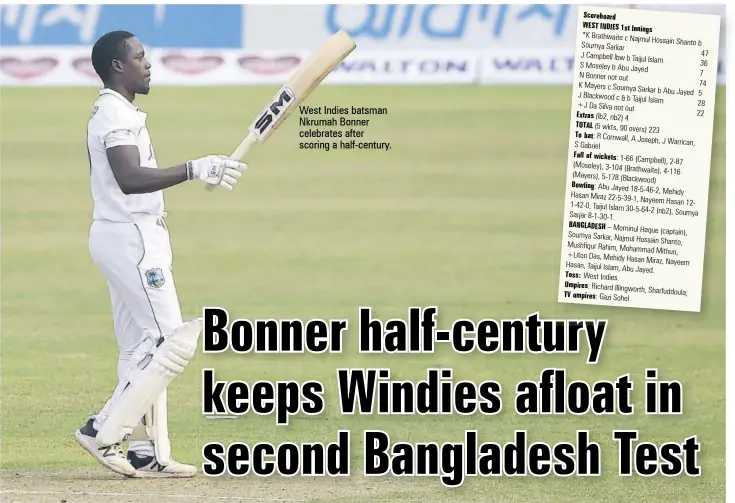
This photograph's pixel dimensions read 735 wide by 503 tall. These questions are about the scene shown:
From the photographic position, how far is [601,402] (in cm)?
682

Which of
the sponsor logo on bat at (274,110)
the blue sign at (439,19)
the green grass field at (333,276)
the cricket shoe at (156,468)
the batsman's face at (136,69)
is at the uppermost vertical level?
the blue sign at (439,19)

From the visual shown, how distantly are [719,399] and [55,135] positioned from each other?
4.64 metres

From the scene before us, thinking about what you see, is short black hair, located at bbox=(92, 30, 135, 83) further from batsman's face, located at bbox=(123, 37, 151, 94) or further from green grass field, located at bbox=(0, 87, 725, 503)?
green grass field, located at bbox=(0, 87, 725, 503)

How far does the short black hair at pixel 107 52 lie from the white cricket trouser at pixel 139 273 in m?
0.73

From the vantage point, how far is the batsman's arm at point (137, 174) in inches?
254

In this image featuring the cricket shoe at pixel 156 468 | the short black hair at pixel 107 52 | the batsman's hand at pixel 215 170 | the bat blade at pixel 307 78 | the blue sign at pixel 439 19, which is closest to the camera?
the batsman's hand at pixel 215 170

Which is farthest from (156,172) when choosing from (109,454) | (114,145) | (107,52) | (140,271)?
(109,454)

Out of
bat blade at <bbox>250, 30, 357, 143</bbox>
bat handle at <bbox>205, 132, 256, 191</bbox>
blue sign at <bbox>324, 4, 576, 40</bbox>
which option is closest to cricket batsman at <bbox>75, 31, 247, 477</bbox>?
bat handle at <bbox>205, 132, 256, 191</bbox>

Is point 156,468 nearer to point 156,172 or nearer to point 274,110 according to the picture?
point 156,172

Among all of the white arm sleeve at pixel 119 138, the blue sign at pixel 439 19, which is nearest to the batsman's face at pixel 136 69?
the white arm sleeve at pixel 119 138

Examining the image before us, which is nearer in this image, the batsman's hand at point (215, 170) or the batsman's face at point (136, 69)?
the batsman's hand at point (215, 170)

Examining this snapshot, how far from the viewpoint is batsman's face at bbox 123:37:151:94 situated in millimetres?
6574

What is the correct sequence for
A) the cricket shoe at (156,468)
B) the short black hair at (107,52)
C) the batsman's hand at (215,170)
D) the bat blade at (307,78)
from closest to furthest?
1. the batsman's hand at (215,170)
2. the short black hair at (107,52)
3. the cricket shoe at (156,468)
4. the bat blade at (307,78)

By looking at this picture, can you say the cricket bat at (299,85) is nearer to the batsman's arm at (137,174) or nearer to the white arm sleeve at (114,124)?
the batsman's arm at (137,174)
